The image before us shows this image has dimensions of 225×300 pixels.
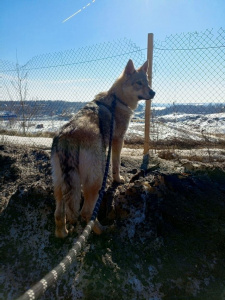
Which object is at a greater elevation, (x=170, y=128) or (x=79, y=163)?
(x=170, y=128)

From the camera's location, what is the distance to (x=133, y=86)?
15.6 ft

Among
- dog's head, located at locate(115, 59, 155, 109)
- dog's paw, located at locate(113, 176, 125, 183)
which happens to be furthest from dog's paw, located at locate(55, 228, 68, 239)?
dog's head, located at locate(115, 59, 155, 109)

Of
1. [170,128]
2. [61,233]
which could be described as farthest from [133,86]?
[170,128]

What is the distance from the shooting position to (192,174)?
13.7 ft

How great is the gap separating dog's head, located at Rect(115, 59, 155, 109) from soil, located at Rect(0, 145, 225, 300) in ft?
5.48

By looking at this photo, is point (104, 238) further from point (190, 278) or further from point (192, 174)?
point (192, 174)

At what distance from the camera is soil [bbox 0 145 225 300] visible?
2721 millimetres

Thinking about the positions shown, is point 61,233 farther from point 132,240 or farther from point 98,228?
point 132,240

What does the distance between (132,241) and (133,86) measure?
3106 mm

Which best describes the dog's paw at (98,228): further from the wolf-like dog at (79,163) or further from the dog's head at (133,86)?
the dog's head at (133,86)

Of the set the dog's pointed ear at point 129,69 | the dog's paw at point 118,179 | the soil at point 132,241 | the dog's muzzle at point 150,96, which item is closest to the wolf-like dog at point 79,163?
the soil at point 132,241

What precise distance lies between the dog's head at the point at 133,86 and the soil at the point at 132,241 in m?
1.67

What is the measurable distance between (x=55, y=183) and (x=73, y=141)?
0.62m

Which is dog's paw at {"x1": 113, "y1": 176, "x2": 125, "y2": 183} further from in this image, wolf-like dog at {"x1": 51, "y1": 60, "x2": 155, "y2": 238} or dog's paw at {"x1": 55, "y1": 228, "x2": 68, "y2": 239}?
dog's paw at {"x1": 55, "y1": 228, "x2": 68, "y2": 239}
